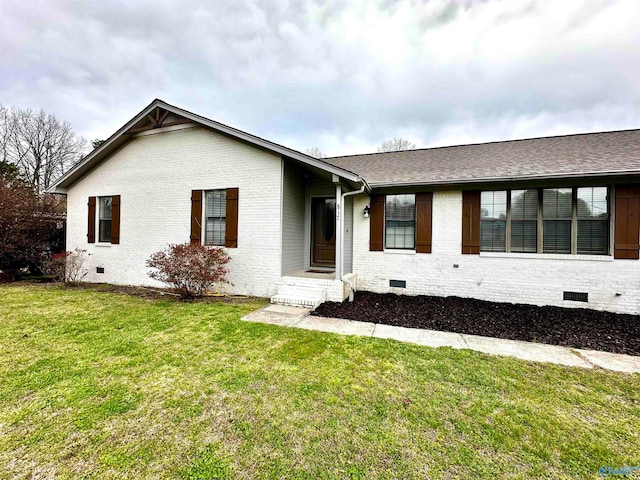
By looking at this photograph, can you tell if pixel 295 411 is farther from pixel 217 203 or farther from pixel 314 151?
pixel 314 151

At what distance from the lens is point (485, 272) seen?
6.47 m

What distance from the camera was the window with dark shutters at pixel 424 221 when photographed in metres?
6.89

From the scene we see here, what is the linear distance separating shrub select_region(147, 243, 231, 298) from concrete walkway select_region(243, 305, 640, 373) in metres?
1.84

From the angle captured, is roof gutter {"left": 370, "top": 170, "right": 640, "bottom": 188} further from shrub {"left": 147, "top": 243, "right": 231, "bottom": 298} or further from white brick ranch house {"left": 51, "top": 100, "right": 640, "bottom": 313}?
shrub {"left": 147, "top": 243, "right": 231, "bottom": 298}

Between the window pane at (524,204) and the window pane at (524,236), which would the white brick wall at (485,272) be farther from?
the window pane at (524,204)

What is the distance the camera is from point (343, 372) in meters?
3.13

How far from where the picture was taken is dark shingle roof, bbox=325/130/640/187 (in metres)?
5.77

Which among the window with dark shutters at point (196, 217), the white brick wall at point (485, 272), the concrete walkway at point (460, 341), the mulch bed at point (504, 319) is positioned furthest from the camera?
the window with dark shutters at point (196, 217)

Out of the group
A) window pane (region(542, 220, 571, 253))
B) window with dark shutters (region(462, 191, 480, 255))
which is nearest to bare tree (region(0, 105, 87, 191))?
window with dark shutters (region(462, 191, 480, 255))

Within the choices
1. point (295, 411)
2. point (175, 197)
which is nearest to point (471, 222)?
point (295, 411)

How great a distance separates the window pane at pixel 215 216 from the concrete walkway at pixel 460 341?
9.83 ft

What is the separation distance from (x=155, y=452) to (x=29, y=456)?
0.85 meters

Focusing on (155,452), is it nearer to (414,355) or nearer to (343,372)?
(343,372)

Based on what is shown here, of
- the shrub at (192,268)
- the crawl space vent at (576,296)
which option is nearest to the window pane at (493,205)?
the crawl space vent at (576,296)
